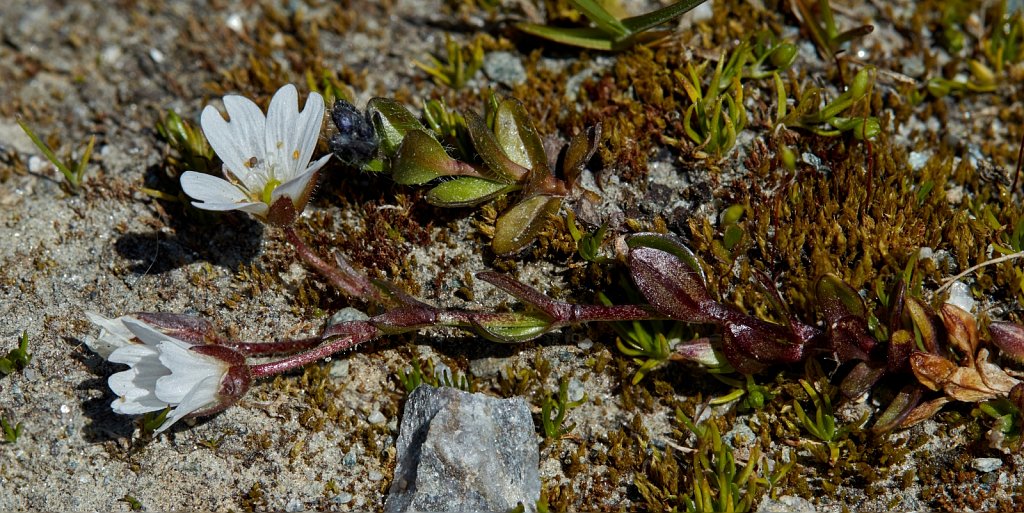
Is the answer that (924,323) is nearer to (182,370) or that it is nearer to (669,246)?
(669,246)

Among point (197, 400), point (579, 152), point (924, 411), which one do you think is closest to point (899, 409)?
point (924, 411)

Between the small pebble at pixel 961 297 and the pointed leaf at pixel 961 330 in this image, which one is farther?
the small pebble at pixel 961 297

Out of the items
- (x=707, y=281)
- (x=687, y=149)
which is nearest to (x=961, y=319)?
(x=707, y=281)

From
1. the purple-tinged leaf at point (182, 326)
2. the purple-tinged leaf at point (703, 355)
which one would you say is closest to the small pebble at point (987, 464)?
the purple-tinged leaf at point (703, 355)

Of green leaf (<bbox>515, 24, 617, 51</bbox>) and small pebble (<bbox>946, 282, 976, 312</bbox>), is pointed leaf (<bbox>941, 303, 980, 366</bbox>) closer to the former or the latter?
small pebble (<bbox>946, 282, 976, 312</bbox>)

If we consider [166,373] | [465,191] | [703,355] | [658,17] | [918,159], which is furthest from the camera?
[918,159]

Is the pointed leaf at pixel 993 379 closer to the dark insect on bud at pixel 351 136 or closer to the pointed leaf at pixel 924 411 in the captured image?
the pointed leaf at pixel 924 411
